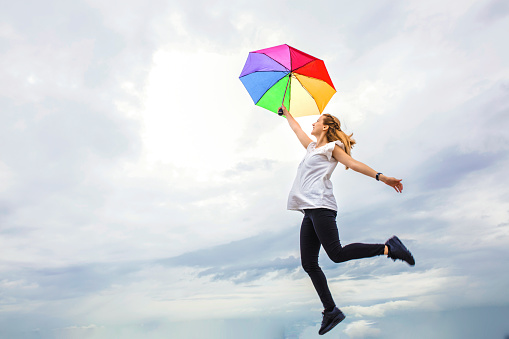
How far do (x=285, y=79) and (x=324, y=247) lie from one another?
9.43 feet

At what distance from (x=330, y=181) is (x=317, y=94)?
198cm

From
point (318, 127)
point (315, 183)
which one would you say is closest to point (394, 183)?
point (315, 183)

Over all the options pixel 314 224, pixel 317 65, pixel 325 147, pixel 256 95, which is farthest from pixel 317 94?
pixel 314 224

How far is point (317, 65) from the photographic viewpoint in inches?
277

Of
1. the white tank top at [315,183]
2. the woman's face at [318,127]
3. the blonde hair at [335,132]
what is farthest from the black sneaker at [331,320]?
the woman's face at [318,127]

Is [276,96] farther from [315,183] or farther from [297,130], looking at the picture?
[315,183]

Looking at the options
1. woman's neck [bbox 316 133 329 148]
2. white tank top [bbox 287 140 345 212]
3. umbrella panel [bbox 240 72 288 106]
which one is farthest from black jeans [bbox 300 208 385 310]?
umbrella panel [bbox 240 72 288 106]

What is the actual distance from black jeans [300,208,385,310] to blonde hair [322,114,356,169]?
39.3 inches

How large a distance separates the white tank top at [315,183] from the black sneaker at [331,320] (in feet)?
4.27

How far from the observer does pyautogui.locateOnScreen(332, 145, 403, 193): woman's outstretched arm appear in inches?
199

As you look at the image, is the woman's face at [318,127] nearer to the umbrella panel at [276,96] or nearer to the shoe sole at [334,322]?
the umbrella panel at [276,96]

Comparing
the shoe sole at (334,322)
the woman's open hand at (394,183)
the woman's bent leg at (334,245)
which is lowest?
the shoe sole at (334,322)

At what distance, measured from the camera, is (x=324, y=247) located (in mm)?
5410

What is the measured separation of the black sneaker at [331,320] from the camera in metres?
5.35
